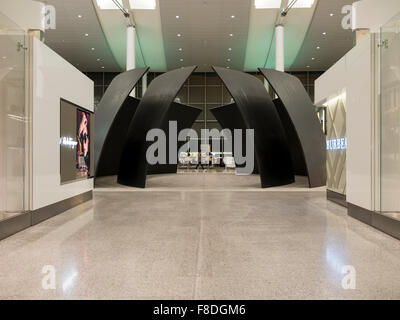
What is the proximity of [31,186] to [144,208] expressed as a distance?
2.33 meters

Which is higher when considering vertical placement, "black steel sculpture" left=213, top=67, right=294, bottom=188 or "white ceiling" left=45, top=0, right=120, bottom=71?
"white ceiling" left=45, top=0, right=120, bottom=71

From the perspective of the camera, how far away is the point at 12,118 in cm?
444

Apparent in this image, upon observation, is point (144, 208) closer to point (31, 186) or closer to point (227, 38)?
point (31, 186)

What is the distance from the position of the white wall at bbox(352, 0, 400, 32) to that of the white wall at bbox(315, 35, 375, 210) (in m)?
0.36

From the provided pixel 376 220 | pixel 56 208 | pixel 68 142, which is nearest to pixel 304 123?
pixel 376 220

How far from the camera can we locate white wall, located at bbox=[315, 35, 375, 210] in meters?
4.72

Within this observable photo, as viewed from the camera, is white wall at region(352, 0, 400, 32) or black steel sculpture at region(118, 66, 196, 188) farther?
black steel sculpture at region(118, 66, 196, 188)

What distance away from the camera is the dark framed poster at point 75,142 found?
19.6 ft

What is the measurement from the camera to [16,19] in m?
4.73

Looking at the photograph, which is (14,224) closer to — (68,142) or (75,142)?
(68,142)

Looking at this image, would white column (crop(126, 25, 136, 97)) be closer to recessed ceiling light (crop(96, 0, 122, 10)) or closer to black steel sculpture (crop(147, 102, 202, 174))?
recessed ceiling light (crop(96, 0, 122, 10))

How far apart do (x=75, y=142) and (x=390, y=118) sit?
641 centimetres

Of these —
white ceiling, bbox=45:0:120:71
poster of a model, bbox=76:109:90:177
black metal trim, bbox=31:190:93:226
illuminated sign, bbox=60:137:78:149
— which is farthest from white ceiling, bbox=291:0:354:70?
black metal trim, bbox=31:190:93:226

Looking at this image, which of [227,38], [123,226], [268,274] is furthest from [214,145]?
[268,274]
